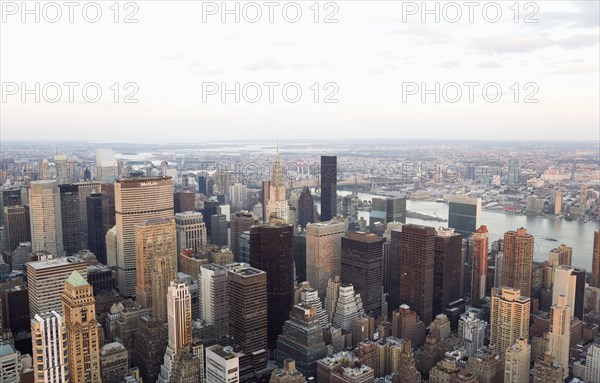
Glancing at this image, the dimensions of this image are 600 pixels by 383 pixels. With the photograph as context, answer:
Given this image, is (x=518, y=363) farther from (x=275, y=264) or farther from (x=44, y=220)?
(x=44, y=220)

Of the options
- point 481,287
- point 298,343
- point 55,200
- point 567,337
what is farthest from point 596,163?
point 55,200

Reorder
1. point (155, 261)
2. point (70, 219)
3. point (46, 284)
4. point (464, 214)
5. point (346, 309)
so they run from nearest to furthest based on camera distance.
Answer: point (46, 284), point (346, 309), point (155, 261), point (464, 214), point (70, 219)

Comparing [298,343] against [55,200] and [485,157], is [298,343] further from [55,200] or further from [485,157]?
[55,200]

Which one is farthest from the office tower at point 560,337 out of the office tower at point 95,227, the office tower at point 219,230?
the office tower at point 95,227

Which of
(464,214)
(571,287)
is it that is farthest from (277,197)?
(571,287)

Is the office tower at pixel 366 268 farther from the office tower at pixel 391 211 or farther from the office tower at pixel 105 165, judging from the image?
the office tower at pixel 105 165
